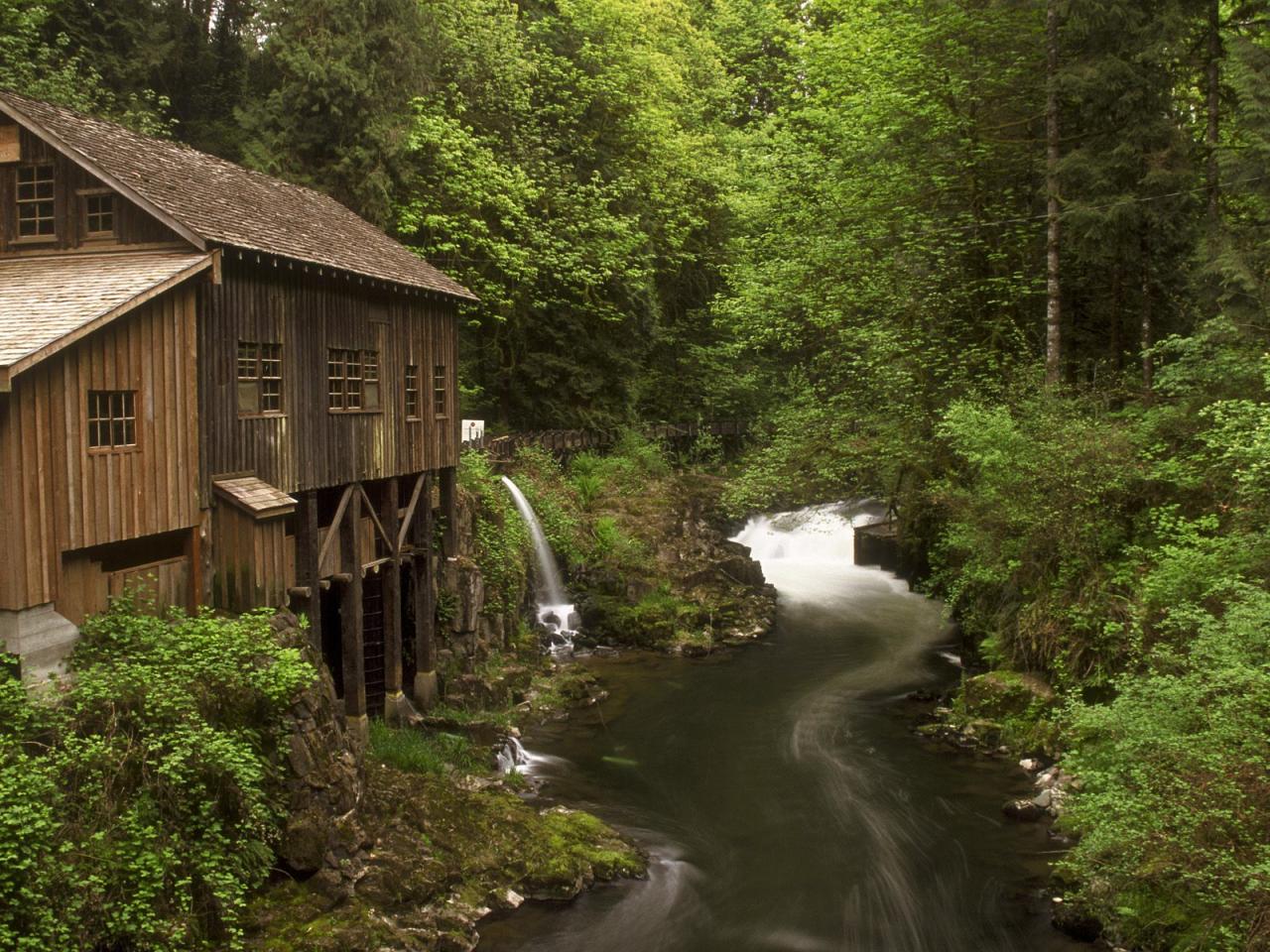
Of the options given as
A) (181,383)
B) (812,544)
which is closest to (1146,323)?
(812,544)

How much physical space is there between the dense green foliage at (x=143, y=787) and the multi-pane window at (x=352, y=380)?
17.2ft

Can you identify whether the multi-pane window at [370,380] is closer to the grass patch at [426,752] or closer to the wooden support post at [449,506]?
the wooden support post at [449,506]

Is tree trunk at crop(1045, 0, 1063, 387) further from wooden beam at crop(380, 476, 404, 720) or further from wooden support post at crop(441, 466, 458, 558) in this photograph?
wooden beam at crop(380, 476, 404, 720)

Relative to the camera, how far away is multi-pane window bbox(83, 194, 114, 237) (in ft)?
41.9

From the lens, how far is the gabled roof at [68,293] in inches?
401

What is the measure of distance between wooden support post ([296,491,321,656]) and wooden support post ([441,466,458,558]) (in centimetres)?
481

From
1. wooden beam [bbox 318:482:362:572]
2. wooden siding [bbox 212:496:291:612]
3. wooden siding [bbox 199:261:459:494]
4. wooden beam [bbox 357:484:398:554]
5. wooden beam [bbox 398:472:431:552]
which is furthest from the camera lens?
wooden beam [bbox 398:472:431:552]

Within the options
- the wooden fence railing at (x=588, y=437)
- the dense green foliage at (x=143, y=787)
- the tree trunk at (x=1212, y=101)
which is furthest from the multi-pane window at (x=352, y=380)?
the tree trunk at (x=1212, y=101)

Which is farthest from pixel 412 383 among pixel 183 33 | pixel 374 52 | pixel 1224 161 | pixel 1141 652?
pixel 183 33

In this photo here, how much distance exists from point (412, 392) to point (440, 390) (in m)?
1.05

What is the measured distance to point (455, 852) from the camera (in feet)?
41.8

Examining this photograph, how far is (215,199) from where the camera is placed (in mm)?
13875

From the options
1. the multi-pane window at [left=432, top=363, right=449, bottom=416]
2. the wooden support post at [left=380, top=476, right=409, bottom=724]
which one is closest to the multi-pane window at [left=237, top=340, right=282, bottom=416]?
the wooden support post at [left=380, top=476, right=409, bottom=724]

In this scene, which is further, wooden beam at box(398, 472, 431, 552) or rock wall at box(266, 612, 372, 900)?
wooden beam at box(398, 472, 431, 552)
